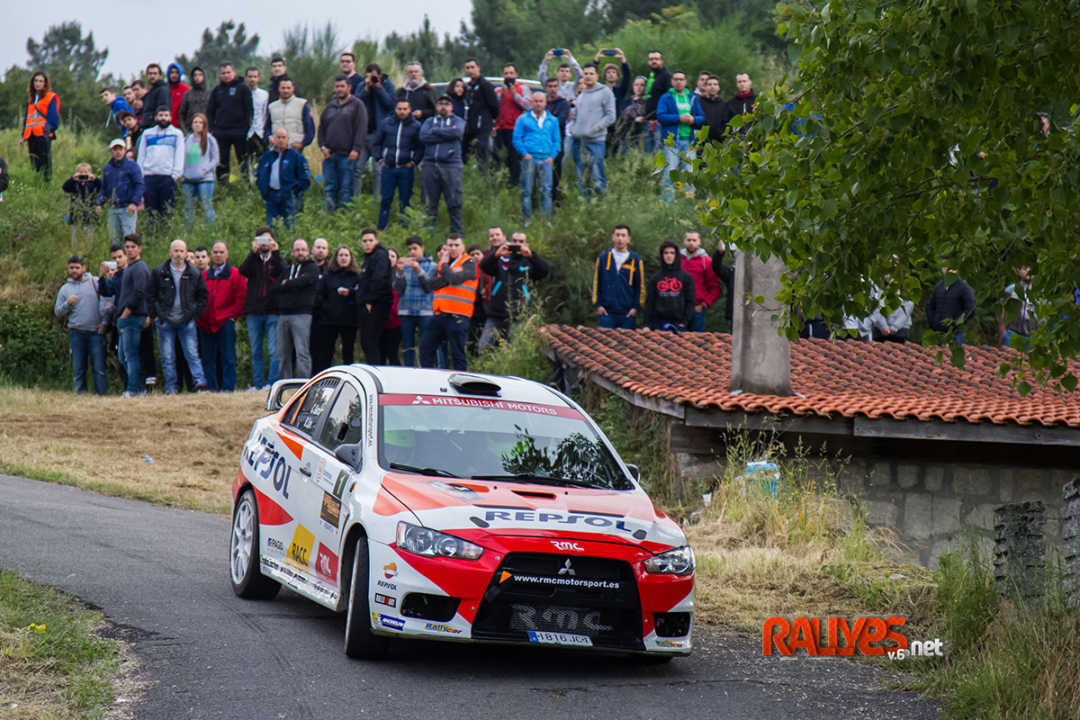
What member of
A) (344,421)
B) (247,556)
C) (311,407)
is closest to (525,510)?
A: (344,421)

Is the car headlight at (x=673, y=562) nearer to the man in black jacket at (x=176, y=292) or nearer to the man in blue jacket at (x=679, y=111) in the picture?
the man in black jacket at (x=176, y=292)

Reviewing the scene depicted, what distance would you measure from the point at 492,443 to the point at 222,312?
13.3 metres

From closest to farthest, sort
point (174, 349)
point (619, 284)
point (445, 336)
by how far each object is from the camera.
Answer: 1. point (445, 336)
2. point (619, 284)
3. point (174, 349)

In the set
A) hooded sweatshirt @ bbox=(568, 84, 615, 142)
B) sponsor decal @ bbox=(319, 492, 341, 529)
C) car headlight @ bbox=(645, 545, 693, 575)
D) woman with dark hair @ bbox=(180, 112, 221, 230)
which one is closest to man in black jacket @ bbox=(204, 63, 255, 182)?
woman with dark hair @ bbox=(180, 112, 221, 230)

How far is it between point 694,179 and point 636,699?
3200 mm

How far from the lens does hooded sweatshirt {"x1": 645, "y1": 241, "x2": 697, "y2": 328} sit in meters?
20.8

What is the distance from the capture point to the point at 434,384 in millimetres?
9672

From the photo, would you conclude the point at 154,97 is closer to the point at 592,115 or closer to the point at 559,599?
the point at 592,115

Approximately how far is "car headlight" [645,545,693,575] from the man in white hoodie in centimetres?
1711

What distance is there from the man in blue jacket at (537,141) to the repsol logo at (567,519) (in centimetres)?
1559

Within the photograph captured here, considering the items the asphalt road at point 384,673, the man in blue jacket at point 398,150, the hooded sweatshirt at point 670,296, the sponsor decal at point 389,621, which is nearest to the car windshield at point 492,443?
the sponsor decal at point 389,621

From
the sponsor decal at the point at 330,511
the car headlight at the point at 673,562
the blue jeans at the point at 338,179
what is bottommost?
the car headlight at the point at 673,562

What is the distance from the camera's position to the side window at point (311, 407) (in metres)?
9.95

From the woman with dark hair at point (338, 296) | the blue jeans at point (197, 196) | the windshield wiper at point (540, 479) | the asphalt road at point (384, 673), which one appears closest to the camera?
the asphalt road at point (384, 673)
